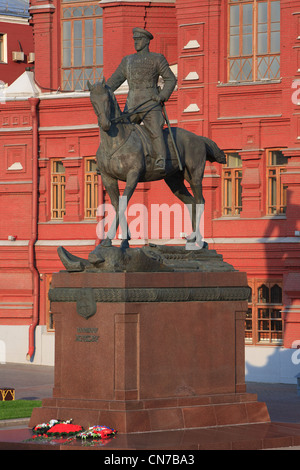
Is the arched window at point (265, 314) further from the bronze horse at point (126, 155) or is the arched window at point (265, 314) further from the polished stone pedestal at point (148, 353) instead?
the polished stone pedestal at point (148, 353)

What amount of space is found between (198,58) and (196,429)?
14.0m

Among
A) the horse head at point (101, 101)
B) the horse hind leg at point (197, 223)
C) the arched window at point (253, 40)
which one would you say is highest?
the arched window at point (253, 40)

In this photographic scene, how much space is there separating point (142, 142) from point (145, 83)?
97 centimetres

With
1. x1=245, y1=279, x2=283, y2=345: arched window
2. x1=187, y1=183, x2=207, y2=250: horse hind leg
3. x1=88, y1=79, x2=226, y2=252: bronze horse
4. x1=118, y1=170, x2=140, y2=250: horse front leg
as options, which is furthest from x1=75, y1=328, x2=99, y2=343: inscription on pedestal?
x1=245, y1=279, x2=283, y2=345: arched window

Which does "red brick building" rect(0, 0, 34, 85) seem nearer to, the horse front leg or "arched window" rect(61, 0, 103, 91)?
"arched window" rect(61, 0, 103, 91)

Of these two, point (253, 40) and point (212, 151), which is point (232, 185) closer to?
point (253, 40)

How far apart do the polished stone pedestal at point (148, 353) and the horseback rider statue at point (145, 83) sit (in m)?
2.49

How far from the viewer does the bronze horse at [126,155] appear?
1709 cm

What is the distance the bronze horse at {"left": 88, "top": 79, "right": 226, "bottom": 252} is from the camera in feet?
56.1

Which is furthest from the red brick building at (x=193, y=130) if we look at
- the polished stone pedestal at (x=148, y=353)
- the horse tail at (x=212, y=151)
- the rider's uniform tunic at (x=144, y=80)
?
the polished stone pedestal at (x=148, y=353)

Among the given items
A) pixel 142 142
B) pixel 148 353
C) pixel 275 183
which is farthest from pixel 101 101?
pixel 275 183

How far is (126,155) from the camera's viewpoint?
17453mm

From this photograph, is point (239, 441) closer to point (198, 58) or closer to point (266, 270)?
point (266, 270)
